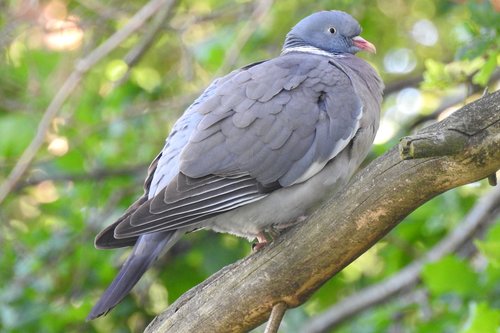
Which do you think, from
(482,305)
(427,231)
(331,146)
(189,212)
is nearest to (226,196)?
(189,212)

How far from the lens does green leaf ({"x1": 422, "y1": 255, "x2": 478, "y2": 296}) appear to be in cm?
440

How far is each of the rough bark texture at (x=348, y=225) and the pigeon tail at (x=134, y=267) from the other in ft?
0.59

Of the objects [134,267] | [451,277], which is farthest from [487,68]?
[134,267]

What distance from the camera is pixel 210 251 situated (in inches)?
216

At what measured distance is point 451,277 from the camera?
175 inches

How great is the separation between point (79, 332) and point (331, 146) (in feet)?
7.65

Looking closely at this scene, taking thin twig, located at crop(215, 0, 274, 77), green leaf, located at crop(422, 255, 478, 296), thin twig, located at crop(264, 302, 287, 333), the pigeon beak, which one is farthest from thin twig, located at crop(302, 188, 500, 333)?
thin twig, located at crop(264, 302, 287, 333)

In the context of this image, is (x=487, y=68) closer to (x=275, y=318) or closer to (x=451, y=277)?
(x=451, y=277)

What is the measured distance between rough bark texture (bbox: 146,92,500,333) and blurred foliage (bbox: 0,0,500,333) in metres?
1.65

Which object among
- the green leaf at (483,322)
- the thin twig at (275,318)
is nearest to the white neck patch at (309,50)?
the green leaf at (483,322)

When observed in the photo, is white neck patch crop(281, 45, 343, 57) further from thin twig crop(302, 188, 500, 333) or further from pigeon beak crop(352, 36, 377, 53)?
Result: thin twig crop(302, 188, 500, 333)

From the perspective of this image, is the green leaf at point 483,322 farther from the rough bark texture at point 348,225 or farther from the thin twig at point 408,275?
the thin twig at point 408,275

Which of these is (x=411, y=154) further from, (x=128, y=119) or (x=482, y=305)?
(x=128, y=119)

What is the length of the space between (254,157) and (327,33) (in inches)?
43.3
